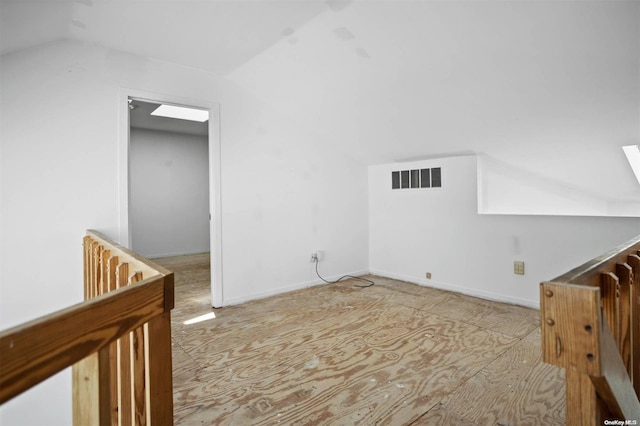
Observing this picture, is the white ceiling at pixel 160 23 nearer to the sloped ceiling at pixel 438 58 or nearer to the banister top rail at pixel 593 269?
the sloped ceiling at pixel 438 58

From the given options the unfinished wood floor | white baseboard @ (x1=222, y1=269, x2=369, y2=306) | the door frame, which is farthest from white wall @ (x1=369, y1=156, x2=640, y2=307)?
the door frame

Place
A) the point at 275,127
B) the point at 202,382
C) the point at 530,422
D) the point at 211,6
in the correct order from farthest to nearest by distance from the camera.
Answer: the point at 275,127 < the point at 211,6 < the point at 202,382 < the point at 530,422

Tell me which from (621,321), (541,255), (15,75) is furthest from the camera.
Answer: (541,255)

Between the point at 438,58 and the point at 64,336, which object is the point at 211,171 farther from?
the point at 64,336

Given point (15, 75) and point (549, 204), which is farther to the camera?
point (549, 204)

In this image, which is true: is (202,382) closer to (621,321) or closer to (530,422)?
(530,422)

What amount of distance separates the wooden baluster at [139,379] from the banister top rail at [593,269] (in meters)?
1.01

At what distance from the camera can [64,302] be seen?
2.39 meters

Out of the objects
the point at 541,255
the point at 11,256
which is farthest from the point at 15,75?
the point at 541,255

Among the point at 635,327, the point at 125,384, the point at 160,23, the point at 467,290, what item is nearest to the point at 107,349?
the point at 125,384

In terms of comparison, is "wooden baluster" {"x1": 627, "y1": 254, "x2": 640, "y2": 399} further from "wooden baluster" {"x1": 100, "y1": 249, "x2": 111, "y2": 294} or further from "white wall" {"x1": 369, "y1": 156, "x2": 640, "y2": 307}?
"wooden baluster" {"x1": 100, "y1": 249, "x2": 111, "y2": 294}

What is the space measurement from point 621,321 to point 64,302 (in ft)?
10.3

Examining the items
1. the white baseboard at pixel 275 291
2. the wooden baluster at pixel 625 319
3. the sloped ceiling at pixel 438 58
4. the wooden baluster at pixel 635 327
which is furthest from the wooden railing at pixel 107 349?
the white baseboard at pixel 275 291

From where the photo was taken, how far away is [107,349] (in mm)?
685
